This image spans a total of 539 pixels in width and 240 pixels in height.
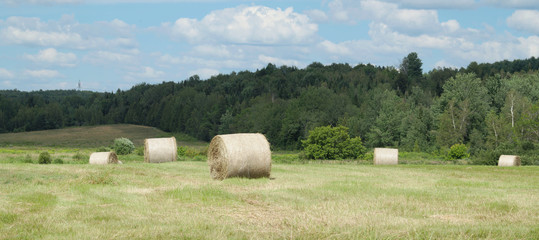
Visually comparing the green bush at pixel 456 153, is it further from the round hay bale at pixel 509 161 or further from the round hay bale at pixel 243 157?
the round hay bale at pixel 243 157

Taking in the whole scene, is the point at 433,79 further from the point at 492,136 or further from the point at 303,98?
the point at 492,136

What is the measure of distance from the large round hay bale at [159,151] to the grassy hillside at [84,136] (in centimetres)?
7389

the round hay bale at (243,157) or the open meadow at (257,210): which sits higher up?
the round hay bale at (243,157)

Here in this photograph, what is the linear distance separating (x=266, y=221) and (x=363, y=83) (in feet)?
464

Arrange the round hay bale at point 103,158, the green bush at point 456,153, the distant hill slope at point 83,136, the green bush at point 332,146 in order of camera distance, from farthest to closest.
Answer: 1. the distant hill slope at point 83,136
2. the green bush at point 456,153
3. the green bush at point 332,146
4. the round hay bale at point 103,158

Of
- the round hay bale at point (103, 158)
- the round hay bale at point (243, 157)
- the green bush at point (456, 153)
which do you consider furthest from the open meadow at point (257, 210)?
the green bush at point (456, 153)

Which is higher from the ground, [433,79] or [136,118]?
[433,79]

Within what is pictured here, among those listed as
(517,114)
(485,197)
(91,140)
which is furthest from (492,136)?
(91,140)

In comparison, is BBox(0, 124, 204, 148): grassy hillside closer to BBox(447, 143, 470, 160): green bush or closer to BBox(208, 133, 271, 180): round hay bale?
BBox(447, 143, 470, 160): green bush

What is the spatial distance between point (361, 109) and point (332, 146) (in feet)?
196

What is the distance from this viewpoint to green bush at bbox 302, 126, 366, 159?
178 feet

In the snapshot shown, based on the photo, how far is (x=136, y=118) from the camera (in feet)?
590

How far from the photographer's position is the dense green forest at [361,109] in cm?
8100

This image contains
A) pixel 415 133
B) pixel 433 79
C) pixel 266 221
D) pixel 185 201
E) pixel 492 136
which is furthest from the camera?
pixel 433 79
